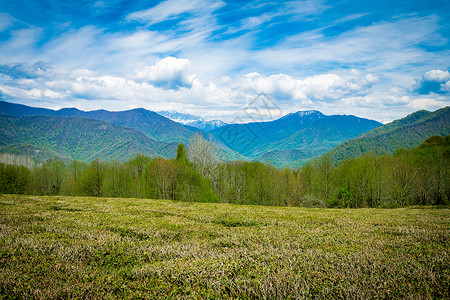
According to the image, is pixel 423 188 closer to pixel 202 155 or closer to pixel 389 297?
pixel 202 155

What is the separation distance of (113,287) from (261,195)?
52.5 m

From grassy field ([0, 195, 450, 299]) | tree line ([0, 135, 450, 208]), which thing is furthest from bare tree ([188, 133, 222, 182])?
grassy field ([0, 195, 450, 299])

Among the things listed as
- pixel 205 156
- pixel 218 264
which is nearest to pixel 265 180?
pixel 205 156

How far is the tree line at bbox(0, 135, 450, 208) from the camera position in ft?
160

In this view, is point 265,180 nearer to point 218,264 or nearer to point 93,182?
point 93,182

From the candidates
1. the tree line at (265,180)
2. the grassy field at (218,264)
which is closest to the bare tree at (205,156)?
the tree line at (265,180)

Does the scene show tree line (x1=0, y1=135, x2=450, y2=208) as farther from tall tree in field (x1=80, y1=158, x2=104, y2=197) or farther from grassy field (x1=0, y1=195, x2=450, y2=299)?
grassy field (x1=0, y1=195, x2=450, y2=299)

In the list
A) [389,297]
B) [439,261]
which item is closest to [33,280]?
[389,297]

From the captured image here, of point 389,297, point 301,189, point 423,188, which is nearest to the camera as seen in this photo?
point 389,297

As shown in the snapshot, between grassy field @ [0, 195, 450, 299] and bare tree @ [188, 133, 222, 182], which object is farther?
bare tree @ [188, 133, 222, 182]

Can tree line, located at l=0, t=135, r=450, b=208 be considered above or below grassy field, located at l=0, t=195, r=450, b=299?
below

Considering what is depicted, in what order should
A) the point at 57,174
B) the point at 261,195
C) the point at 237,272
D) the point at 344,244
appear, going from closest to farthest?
the point at 237,272 < the point at 344,244 < the point at 261,195 < the point at 57,174

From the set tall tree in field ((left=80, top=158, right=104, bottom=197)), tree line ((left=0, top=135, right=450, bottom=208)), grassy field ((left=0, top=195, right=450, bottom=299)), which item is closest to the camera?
grassy field ((left=0, top=195, right=450, bottom=299))

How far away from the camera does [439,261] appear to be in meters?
6.02
